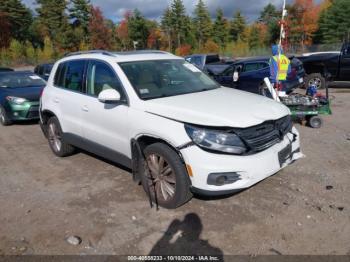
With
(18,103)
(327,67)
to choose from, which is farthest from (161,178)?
(327,67)

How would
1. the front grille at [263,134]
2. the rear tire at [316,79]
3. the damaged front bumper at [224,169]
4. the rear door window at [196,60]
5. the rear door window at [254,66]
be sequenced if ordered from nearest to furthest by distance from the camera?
the damaged front bumper at [224,169]
the front grille at [263,134]
the rear door window at [254,66]
the rear tire at [316,79]
the rear door window at [196,60]

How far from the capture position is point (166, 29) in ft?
232

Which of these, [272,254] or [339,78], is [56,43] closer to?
[339,78]

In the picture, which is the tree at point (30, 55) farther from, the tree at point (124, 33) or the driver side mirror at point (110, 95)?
the driver side mirror at point (110, 95)

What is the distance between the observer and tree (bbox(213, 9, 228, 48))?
A: 69.6m

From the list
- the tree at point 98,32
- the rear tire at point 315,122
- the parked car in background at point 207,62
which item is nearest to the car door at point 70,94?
the rear tire at point 315,122

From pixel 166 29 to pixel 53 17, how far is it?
23.4 metres

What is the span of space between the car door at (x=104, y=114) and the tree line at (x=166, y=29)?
181ft

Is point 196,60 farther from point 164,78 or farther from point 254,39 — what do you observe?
point 254,39

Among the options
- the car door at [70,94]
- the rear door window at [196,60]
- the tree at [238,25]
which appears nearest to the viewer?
the car door at [70,94]

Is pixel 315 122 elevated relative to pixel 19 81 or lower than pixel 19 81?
lower

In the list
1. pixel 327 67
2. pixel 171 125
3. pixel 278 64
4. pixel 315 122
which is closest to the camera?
pixel 171 125

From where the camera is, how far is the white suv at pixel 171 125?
11.1ft

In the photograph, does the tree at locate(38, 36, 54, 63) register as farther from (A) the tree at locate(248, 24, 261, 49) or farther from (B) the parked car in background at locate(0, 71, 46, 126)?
(B) the parked car in background at locate(0, 71, 46, 126)
